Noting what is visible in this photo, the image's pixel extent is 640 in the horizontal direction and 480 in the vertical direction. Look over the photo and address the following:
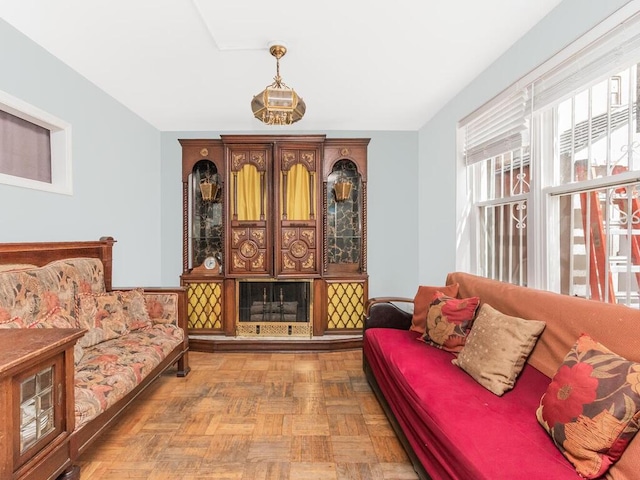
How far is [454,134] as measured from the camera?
3330 mm

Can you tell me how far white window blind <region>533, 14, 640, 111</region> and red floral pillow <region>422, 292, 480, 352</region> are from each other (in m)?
1.36

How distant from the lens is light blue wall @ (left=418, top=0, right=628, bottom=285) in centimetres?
195

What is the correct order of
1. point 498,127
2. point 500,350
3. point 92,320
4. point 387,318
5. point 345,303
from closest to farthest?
point 500,350 → point 92,320 → point 498,127 → point 387,318 → point 345,303

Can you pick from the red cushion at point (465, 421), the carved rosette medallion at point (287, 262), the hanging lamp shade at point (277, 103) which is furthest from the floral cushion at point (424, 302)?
the hanging lamp shade at point (277, 103)

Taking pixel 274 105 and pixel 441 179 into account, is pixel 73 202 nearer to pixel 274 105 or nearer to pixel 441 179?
pixel 274 105

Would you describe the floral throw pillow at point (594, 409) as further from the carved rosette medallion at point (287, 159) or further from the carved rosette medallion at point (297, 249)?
the carved rosette medallion at point (287, 159)

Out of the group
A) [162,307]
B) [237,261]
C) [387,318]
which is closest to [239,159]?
[237,261]

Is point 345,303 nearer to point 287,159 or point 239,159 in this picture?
point 287,159

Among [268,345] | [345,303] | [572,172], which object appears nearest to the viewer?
[572,172]

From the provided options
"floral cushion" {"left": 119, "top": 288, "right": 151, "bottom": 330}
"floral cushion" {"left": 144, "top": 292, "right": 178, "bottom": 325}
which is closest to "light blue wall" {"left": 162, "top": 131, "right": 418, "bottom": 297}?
"floral cushion" {"left": 144, "top": 292, "right": 178, "bottom": 325}

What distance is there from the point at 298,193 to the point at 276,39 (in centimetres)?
184

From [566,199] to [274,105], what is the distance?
76.9 inches

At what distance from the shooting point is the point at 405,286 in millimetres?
4305

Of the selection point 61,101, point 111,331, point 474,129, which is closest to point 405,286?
point 474,129
